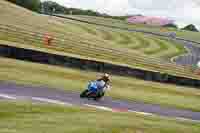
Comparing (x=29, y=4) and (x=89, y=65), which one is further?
(x=29, y=4)

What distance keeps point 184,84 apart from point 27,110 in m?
22.8

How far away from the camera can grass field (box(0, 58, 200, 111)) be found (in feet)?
91.0

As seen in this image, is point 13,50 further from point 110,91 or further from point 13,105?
point 13,105

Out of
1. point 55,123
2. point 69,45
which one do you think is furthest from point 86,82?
point 55,123

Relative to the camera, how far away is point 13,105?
17.2m

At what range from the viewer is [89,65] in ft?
116

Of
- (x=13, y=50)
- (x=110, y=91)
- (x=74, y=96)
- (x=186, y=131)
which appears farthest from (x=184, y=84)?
(x=186, y=131)

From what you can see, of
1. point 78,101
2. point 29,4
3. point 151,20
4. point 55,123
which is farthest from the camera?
point 151,20

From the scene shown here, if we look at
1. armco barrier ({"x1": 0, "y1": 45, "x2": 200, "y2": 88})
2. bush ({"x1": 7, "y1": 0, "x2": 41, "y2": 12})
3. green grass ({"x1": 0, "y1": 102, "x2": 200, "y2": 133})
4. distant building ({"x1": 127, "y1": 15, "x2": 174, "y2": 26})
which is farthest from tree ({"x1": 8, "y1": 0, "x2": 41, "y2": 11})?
Answer: green grass ({"x1": 0, "y1": 102, "x2": 200, "y2": 133})

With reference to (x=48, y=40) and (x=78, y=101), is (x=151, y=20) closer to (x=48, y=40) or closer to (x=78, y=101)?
(x=48, y=40)

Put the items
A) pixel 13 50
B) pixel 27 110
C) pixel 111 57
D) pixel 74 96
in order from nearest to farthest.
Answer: pixel 27 110 → pixel 74 96 → pixel 13 50 → pixel 111 57

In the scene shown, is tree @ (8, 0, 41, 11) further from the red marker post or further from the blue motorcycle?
the blue motorcycle

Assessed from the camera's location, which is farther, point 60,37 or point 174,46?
point 174,46

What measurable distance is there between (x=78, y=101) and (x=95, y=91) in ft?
5.41
